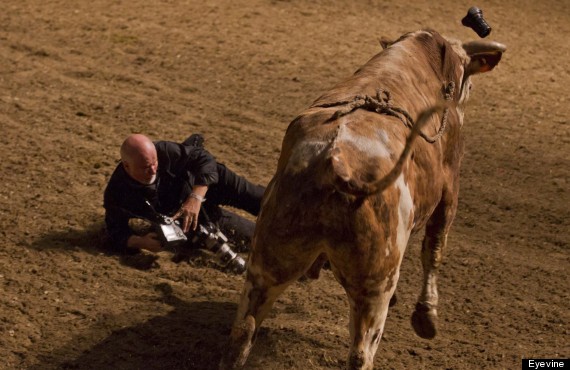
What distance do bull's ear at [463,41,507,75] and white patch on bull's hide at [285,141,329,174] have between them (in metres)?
2.48

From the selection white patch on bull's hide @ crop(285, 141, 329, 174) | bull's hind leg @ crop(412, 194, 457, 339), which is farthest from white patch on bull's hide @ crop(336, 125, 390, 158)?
bull's hind leg @ crop(412, 194, 457, 339)

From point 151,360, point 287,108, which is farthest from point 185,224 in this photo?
point 287,108

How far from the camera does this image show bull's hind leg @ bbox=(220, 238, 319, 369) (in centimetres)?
513

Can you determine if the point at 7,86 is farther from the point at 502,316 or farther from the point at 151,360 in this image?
the point at 502,316

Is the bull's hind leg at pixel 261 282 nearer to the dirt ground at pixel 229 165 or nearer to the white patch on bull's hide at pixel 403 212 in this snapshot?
the white patch on bull's hide at pixel 403 212

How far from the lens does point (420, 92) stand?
6355 mm

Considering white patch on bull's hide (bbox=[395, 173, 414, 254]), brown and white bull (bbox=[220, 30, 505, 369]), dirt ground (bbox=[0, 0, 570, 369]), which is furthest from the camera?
dirt ground (bbox=[0, 0, 570, 369])

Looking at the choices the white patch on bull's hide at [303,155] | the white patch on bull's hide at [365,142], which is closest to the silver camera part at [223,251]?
the white patch on bull's hide at [303,155]

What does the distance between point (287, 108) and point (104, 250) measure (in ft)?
11.1

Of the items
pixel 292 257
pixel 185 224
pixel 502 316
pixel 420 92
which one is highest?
pixel 420 92

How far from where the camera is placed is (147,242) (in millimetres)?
7328

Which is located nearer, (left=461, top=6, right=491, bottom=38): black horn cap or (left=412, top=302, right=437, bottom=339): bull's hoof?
(left=412, top=302, right=437, bottom=339): bull's hoof

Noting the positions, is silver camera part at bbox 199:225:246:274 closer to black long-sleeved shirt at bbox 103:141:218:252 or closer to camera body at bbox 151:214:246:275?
camera body at bbox 151:214:246:275

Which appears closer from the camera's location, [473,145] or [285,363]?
[285,363]
